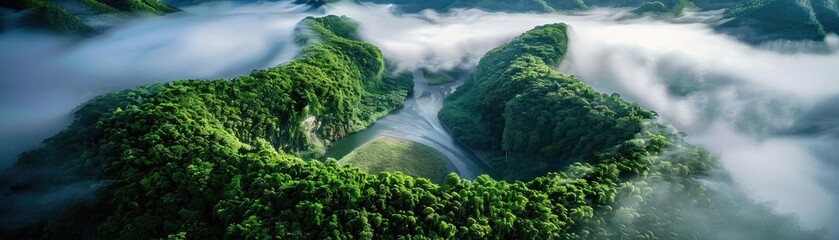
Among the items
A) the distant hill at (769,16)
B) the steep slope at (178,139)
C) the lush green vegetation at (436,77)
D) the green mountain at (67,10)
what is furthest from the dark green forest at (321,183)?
the distant hill at (769,16)

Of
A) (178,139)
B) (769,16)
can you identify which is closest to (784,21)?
(769,16)

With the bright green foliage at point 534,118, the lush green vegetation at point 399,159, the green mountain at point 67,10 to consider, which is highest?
the green mountain at point 67,10

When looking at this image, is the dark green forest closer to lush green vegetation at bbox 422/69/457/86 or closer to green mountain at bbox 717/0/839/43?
lush green vegetation at bbox 422/69/457/86

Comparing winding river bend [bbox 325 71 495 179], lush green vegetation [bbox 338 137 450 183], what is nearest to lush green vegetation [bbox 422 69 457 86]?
winding river bend [bbox 325 71 495 179]

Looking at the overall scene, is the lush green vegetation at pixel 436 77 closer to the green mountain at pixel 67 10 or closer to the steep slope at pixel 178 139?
the steep slope at pixel 178 139

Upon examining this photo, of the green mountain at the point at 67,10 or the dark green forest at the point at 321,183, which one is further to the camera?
the green mountain at the point at 67,10

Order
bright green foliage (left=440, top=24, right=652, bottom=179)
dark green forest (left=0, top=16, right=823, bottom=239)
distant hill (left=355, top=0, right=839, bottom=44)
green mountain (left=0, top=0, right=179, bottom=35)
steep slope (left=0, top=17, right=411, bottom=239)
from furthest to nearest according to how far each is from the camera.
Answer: distant hill (left=355, top=0, right=839, bottom=44)
green mountain (left=0, top=0, right=179, bottom=35)
bright green foliage (left=440, top=24, right=652, bottom=179)
steep slope (left=0, top=17, right=411, bottom=239)
dark green forest (left=0, top=16, right=823, bottom=239)
